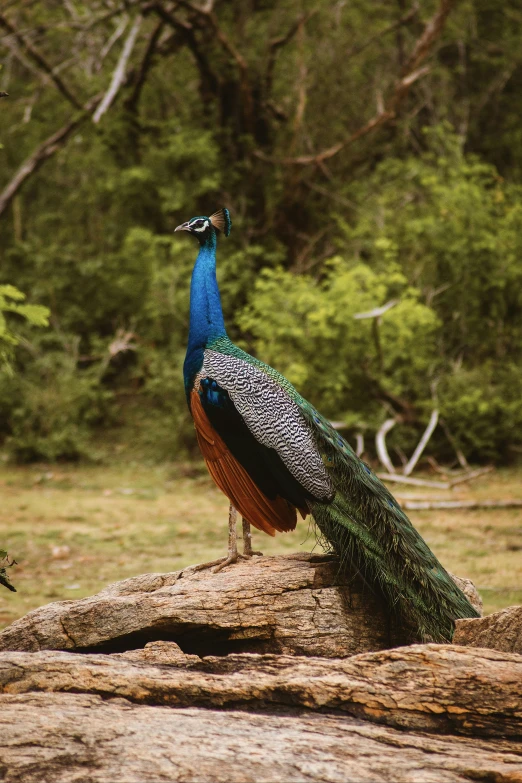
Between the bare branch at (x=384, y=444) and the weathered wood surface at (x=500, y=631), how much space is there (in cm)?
641

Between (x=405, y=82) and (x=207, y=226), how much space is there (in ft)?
25.1

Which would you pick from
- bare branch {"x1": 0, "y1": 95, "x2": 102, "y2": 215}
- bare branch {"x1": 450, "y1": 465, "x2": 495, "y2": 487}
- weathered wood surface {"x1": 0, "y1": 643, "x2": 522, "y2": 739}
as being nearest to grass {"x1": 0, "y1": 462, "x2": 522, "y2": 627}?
bare branch {"x1": 450, "y1": 465, "x2": 495, "y2": 487}

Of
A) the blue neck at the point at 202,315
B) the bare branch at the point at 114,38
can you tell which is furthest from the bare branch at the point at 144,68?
the blue neck at the point at 202,315

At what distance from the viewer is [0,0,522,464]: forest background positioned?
1031 centimetres

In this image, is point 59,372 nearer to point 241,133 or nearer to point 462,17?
point 241,133

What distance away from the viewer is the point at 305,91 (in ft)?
41.5

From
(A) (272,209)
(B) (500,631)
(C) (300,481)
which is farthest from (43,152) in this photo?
(B) (500,631)

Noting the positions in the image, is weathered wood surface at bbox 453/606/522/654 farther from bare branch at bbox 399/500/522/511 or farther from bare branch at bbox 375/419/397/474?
bare branch at bbox 375/419/397/474

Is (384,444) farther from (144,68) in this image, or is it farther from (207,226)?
(144,68)

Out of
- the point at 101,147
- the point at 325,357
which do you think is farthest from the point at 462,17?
the point at 325,357

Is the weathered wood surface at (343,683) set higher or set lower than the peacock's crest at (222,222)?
lower

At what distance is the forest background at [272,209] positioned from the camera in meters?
10.3

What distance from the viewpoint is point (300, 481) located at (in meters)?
3.92

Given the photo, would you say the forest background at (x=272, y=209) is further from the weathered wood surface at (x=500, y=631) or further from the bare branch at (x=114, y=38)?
the weathered wood surface at (x=500, y=631)
